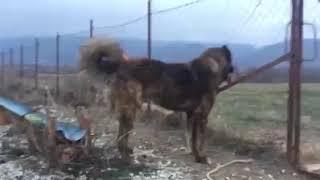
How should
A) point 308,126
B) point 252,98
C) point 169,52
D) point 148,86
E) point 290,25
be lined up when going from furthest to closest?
point 169,52 < point 252,98 < point 308,126 < point 148,86 < point 290,25

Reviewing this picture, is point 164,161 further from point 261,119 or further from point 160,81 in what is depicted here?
point 261,119

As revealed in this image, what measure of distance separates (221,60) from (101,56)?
1888mm

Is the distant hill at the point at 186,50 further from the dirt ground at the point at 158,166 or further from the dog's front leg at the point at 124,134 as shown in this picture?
the dirt ground at the point at 158,166

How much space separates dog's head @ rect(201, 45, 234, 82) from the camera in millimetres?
11027

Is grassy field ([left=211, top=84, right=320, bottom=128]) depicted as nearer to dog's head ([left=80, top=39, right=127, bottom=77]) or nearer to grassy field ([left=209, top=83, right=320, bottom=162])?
grassy field ([left=209, top=83, right=320, bottom=162])

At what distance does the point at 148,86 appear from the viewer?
10875 millimetres

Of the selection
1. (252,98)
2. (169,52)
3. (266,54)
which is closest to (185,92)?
(266,54)

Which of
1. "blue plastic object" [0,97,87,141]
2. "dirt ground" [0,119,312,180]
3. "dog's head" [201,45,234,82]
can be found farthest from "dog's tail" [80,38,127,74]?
"dog's head" [201,45,234,82]

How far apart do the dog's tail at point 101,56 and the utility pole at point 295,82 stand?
263 cm

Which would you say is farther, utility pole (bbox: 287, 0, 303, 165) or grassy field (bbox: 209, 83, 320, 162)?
grassy field (bbox: 209, 83, 320, 162)

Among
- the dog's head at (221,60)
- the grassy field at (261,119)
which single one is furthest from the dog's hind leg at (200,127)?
the grassy field at (261,119)

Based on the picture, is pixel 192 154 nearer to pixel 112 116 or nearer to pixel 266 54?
pixel 112 116

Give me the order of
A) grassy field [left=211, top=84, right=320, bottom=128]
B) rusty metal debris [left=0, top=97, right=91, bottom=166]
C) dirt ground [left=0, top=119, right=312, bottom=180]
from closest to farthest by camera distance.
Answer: dirt ground [left=0, top=119, right=312, bottom=180]
rusty metal debris [left=0, top=97, right=91, bottom=166]
grassy field [left=211, top=84, right=320, bottom=128]

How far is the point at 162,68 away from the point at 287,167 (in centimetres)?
242
